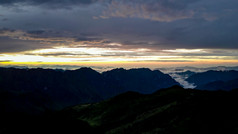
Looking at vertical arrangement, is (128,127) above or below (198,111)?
below

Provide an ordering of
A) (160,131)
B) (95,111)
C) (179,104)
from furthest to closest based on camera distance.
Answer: (95,111)
(179,104)
(160,131)

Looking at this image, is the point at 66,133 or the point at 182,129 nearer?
the point at 182,129

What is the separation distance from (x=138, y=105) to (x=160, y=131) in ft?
A: 220

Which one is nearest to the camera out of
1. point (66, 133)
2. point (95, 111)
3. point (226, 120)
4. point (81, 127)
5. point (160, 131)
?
point (226, 120)

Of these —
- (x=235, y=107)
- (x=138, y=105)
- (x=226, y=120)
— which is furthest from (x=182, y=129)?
(x=138, y=105)

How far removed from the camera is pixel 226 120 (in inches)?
2534

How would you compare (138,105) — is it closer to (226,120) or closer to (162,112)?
(162,112)

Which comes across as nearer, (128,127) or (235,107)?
(235,107)

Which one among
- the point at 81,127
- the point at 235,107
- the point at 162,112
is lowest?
the point at 81,127

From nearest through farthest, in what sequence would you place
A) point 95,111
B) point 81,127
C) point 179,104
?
point 81,127, point 179,104, point 95,111

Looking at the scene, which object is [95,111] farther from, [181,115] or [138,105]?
[181,115]

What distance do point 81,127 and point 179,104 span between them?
44528mm

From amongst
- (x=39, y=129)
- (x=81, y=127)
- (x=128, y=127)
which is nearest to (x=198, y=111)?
(x=128, y=127)

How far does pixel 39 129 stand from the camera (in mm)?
74188
